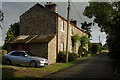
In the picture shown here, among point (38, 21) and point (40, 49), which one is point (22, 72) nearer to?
point (40, 49)

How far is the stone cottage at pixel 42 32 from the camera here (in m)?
19.2

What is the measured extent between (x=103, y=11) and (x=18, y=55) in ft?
46.2

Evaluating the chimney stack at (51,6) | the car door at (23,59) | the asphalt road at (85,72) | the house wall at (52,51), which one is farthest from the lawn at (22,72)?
the chimney stack at (51,6)

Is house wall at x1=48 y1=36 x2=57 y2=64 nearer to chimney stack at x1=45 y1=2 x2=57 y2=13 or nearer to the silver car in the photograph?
the silver car

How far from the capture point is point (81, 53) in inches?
1231

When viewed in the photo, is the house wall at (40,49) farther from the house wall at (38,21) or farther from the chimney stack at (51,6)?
the chimney stack at (51,6)

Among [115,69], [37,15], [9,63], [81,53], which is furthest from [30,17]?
[115,69]

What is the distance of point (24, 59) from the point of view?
14.9 metres

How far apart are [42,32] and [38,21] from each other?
1.84 metres

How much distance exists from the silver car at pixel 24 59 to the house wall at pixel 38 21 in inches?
269

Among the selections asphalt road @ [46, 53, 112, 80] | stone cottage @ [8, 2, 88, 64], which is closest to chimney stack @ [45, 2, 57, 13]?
stone cottage @ [8, 2, 88, 64]

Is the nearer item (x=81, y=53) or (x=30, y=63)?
(x=30, y=63)

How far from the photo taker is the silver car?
14.6 m

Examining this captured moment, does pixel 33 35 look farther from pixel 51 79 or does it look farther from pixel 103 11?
pixel 51 79
